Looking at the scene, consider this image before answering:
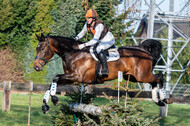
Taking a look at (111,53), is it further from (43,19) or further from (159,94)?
(43,19)

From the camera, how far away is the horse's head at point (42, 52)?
611 cm

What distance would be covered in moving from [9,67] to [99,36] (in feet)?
36.3

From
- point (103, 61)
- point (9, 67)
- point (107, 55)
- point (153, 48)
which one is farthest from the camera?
point (9, 67)

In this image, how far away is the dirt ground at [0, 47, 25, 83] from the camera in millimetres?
15633

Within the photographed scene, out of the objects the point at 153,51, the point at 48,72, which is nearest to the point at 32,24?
the point at 48,72

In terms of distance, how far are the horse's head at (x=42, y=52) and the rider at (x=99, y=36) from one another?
2.18ft

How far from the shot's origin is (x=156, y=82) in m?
7.12

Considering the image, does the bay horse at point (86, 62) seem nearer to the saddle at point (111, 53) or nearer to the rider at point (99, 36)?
the saddle at point (111, 53)

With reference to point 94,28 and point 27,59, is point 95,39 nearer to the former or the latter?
point 94,28

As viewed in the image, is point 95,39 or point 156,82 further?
point 156,82

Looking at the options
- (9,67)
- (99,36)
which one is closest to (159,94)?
(99,36)

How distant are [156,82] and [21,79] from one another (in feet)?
35.7

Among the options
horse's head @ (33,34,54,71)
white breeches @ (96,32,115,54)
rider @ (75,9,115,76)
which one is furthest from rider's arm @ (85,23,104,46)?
horse's head @ (33,34,54,71)

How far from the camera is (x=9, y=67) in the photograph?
16297 mm
